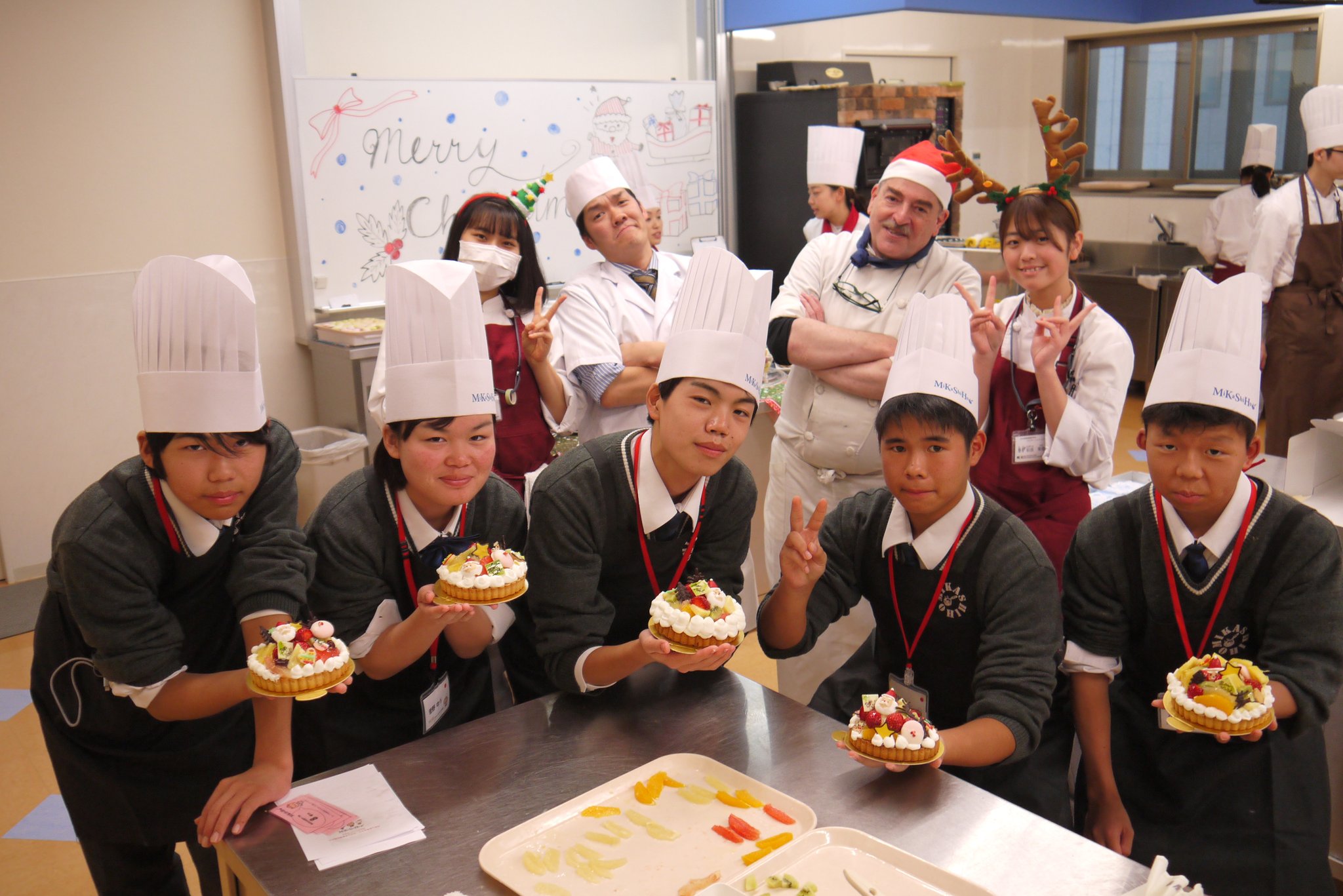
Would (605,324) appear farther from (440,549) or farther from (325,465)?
(325,465)

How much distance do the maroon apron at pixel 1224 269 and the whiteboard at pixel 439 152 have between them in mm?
3854

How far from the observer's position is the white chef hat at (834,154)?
16.2 feet

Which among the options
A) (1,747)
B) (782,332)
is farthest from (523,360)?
(1,747)

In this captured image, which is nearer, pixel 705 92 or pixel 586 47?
pixel 586 47

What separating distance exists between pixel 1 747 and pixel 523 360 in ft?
7.14

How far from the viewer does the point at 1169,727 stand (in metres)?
2.04

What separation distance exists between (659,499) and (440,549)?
430 mm

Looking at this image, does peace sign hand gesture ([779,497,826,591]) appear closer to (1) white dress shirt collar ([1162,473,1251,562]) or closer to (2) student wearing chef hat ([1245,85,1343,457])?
(1) white dress shirt collar ([1162,473,1251,562])

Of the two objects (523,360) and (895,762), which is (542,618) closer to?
(895,762)

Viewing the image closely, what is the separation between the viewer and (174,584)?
1875 mm

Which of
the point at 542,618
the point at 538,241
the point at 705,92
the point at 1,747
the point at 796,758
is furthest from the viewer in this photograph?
the point at 705,92

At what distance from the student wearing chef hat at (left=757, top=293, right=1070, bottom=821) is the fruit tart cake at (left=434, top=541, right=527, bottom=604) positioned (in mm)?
512

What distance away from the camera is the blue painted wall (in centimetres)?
510

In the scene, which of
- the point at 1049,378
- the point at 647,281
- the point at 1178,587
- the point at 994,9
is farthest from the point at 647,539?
the point at 994,9
